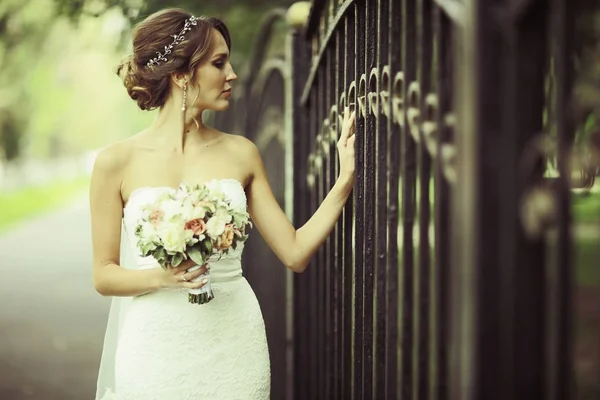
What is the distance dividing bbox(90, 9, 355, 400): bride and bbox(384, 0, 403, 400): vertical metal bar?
825 mm

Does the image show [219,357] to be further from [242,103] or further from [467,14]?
A: [242,103]

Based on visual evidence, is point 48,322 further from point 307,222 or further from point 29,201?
point 29,201

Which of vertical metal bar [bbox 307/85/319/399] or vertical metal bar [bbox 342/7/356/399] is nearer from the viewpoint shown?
vertical metal bar [bbox 342/7/356/399]

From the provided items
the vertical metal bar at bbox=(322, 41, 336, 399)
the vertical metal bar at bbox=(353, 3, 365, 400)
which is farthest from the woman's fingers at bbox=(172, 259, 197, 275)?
the vertical metal bar at bbox=(322, 41, 336, 399)

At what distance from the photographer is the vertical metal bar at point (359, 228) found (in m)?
2.97

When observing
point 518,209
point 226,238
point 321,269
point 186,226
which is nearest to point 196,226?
point 186,226

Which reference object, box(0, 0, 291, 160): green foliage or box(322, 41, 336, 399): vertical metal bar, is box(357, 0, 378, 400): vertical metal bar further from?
box(0, 0, 291, 160): green foliage

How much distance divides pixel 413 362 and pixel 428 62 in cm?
74

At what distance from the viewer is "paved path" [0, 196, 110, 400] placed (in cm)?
711

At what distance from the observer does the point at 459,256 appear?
1.63m

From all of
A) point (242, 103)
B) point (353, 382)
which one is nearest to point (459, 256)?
point (353, 382)

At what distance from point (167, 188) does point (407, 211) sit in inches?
50.9

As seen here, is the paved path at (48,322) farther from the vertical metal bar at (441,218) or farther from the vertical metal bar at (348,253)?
the vertical metal bar at (441,218)

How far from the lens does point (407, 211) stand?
2350 mm
